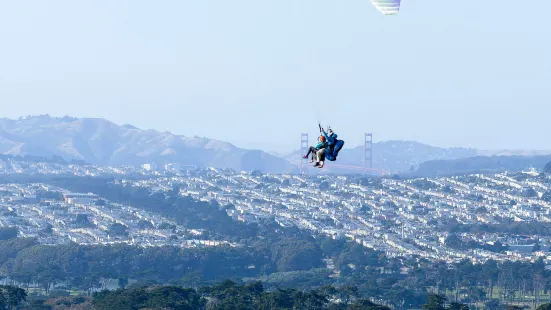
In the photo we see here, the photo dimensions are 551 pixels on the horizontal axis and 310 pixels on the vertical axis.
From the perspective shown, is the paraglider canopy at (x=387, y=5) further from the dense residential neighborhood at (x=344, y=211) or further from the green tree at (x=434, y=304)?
the dense residential neighborhood at (x=344, y=211)

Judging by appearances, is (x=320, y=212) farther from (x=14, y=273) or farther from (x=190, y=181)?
(x=14, y=273)

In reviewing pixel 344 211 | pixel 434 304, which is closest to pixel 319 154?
pixel 434 304

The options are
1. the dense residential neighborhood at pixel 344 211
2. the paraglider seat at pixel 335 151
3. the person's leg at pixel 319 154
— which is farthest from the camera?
A: the dense residential neighborhood at pixel 344 211

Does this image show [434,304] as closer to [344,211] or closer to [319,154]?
[319,154]

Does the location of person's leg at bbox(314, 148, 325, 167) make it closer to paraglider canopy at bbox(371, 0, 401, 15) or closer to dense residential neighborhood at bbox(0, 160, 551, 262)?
paraglider canopy at bbox(371, 0, 401, 15)

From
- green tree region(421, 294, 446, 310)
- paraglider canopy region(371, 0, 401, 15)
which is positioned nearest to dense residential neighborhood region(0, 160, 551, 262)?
green tree region(421, 294, 446, 310)

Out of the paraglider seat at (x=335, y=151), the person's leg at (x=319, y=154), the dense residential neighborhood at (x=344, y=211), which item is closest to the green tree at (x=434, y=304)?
the person's leg at (x=319, y=154)

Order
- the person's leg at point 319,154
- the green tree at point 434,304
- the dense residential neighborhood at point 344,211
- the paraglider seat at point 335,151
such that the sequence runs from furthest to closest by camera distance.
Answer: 1. the dense residential neighborhood at point 344,211
2. the green tree at point 434,304
3. the person's leg at point 319,154
4. the paraglider seat at point 335,151

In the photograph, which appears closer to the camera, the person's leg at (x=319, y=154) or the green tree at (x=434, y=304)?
the person's leg at (x=319, y=154)
